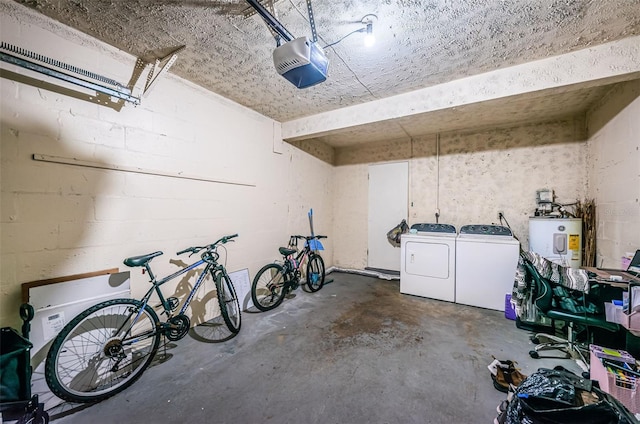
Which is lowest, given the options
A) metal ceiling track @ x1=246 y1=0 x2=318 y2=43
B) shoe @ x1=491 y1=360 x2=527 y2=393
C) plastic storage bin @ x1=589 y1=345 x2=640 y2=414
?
shoe @ x1=491 y1=360 x2=527 y2=393

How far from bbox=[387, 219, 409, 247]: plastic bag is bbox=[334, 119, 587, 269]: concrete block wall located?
0.61ft

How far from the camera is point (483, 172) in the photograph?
155 inches

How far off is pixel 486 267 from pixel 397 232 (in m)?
1.57

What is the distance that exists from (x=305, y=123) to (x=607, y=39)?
298cm

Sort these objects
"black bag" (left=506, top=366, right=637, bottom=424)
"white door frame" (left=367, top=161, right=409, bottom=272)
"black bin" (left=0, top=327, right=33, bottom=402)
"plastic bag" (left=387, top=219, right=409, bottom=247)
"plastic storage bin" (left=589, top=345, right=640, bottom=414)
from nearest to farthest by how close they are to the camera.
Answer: "black bag" (left=506, top=366, right=637, bottom=424) → "black bin" (left=0, top=327, right=33, bottom=402) → "plastic storage bin" (left=589, top=345, right=640, bottom=414) → "plastic bag" (left=387, top=219, right=409, bottom=247) → "white door frame" (left=367, top=161, right=409, bottom=272)

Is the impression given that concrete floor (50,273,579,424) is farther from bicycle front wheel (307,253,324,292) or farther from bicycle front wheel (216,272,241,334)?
bicycle front wheel (307,253,324,292)

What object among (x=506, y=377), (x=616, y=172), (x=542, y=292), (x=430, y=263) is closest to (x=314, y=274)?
(x=430, y=263)

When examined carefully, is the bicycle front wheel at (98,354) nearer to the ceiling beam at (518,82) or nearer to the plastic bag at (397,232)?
the ceiling beam at (518,82)

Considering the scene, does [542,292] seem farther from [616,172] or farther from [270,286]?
[270,286]

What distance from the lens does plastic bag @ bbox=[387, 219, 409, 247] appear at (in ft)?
14.7

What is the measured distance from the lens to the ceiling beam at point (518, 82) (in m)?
1.91

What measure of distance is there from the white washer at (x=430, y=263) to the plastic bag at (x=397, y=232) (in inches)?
23.4

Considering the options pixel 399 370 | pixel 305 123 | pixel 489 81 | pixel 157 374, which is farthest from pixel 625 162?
pixel 157 374

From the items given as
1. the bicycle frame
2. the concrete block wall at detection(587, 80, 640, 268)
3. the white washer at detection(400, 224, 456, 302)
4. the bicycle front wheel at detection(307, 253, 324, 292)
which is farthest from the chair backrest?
the bicycle frame
